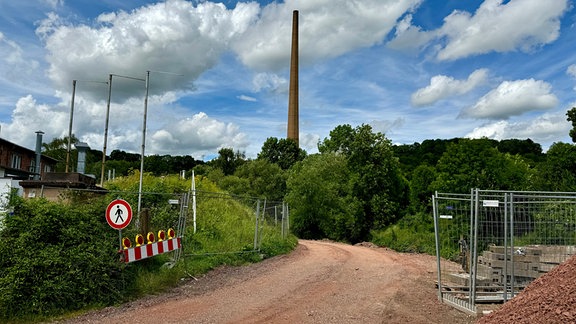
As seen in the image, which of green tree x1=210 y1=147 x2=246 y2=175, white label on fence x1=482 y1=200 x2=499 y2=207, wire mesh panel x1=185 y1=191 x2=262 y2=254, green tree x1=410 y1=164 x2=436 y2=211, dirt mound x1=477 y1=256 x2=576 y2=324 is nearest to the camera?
dirt mound x1=477 y1=256 x2=576 y2=324

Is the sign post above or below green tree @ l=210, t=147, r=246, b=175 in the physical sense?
below

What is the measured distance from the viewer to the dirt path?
8086 millimetres

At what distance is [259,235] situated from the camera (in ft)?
59.7

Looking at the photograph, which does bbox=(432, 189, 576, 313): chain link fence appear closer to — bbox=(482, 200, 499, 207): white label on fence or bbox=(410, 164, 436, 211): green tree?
bbox=(482, 200, 499, 207): white label on fence

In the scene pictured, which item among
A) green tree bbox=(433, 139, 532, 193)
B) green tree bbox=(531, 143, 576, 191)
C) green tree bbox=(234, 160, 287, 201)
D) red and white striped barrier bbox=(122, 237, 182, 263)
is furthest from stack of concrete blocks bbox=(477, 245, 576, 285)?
green tree bbox=(234, 160, 287, 201)

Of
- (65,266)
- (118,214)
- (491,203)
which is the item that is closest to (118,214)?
(118,214)

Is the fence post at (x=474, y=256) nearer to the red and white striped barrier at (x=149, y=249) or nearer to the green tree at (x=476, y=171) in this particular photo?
the red and white striped barrier at (x=149, y=249)

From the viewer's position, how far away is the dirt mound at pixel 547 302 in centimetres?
530

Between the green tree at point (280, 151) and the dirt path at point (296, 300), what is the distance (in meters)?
58.6

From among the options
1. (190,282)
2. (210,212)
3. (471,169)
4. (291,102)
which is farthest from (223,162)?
(190,282)

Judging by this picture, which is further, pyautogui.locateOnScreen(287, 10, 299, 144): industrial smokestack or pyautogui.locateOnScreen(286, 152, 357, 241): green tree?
pyautogui.locateOnScreen(287, 10, 299, 144): industrial smokestack

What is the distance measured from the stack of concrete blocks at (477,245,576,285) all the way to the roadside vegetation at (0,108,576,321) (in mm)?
6959

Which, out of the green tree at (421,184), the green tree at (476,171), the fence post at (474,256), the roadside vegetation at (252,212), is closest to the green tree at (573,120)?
the roadside vegetation at (252,212)

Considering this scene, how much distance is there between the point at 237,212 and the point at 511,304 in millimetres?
16453
